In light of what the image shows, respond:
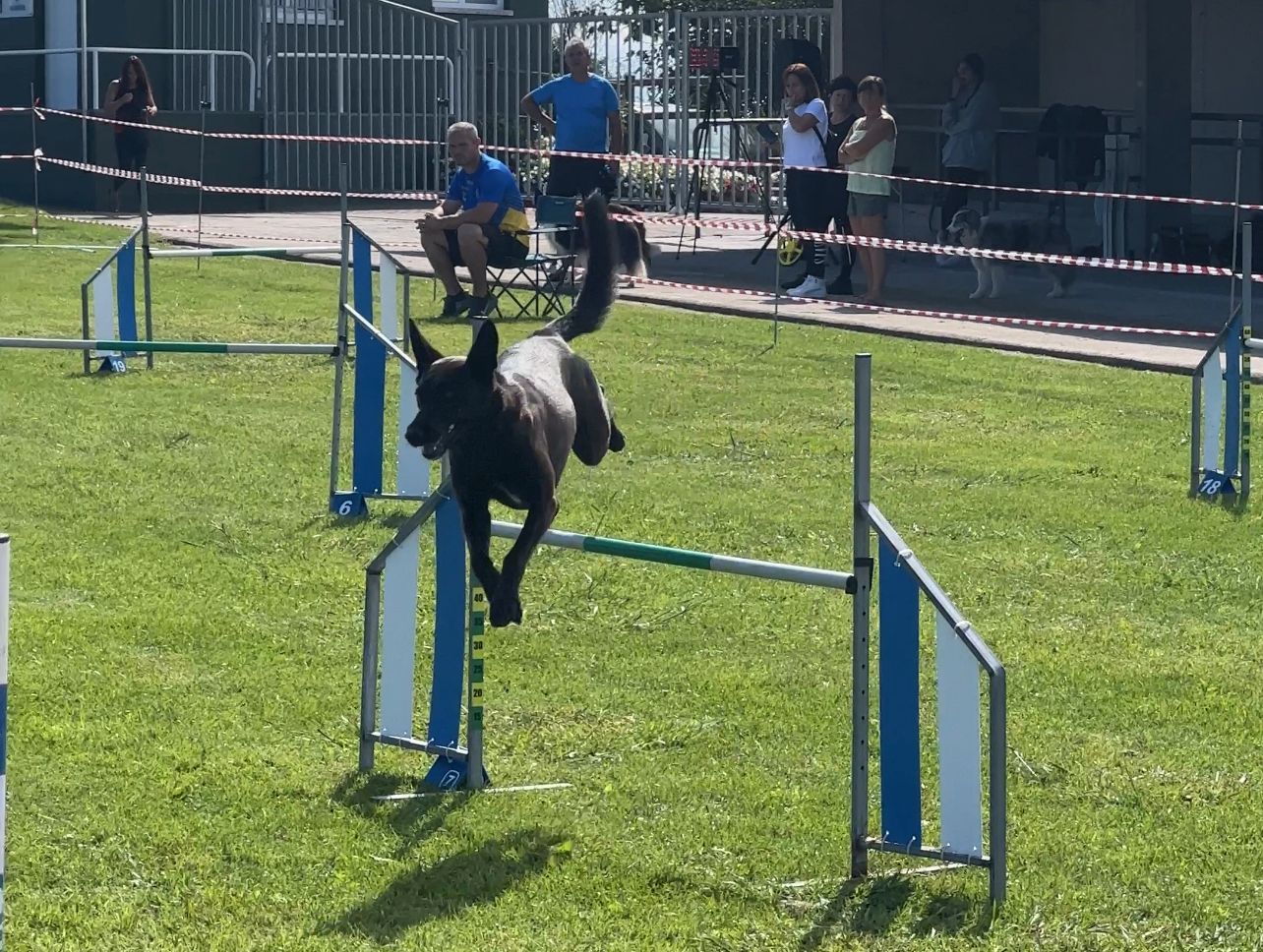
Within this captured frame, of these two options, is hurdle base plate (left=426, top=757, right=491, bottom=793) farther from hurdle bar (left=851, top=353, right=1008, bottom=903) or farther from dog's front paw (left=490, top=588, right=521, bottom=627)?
hurdle bar (left=851, top=353, right=1008, bottom=903)

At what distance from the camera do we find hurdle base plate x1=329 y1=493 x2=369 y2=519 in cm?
904

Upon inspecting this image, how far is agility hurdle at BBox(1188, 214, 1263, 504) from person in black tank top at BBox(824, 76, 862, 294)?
722 centimetres

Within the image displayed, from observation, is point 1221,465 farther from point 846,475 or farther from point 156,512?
point 156,512

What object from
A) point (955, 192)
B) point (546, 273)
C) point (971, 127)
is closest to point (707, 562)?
point (546, 273)

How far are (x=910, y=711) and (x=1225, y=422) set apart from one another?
5.16 metres

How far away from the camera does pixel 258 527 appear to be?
8.84m

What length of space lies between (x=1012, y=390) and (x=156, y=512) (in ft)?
19.1

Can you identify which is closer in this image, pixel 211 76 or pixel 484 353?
pixel 484 353

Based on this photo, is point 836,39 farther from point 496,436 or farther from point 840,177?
point 496,436

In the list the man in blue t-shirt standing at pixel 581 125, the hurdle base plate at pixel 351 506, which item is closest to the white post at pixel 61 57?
the man in blue t-shirt standing at pixel 581 125

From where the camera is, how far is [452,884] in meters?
4.99

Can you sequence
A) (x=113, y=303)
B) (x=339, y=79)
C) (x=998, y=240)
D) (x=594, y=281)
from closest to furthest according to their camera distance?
(x=594, y=281) < (x=113, y=303) < (x=998, y=240) < (x=339, y=79)

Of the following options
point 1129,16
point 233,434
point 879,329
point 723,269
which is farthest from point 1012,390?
point 1129,16

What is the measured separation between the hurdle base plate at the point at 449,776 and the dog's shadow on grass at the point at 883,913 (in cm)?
117
